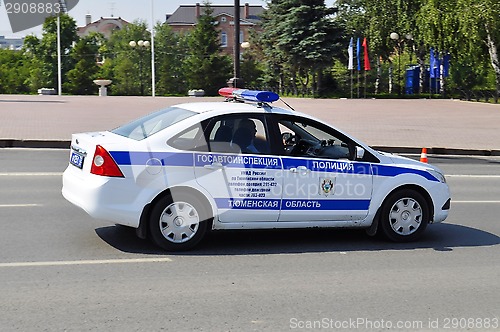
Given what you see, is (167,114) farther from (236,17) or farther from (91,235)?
(236,17)

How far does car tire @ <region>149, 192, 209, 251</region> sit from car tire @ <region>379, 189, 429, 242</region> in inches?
79.7

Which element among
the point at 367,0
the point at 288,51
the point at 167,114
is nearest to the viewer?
the point at 167,114

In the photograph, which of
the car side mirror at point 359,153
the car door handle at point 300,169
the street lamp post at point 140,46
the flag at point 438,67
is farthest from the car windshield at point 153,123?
the street lamp post at point 140,46

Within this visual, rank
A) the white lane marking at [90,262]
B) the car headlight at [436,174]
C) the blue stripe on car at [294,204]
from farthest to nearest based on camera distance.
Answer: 1. the car headlight at [436,174]
2. the blue stripe on car at [294,204]
3. the white lane marking at [90,262]

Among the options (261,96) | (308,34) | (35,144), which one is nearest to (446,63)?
(308,34)

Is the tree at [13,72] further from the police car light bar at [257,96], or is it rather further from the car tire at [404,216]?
the car tire at [404,216]

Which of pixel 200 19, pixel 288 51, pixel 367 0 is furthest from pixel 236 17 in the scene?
pixel 200 19

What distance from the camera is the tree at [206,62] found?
203 ft

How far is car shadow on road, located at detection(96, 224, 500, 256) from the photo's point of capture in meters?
7.47

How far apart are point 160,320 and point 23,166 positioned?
9470 millimetres

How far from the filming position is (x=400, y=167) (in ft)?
25.8

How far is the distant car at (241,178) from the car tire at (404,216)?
11 mm

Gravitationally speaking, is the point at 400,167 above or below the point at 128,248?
above

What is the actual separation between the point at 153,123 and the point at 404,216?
2905mm
